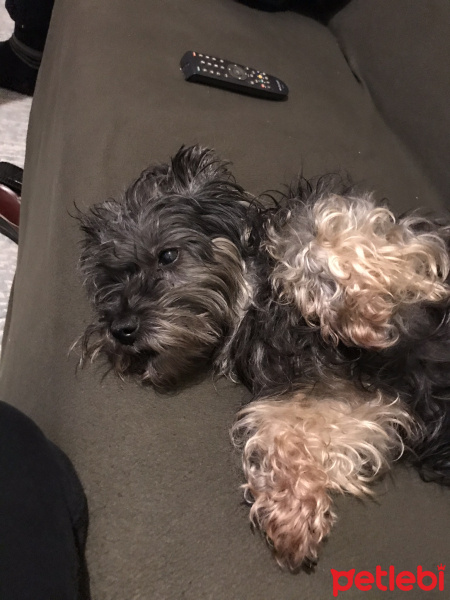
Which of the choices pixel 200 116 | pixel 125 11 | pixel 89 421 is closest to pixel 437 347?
pixel 89 421

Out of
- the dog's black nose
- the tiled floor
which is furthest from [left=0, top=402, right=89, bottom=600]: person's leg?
the tiled floor

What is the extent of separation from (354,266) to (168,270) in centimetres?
31

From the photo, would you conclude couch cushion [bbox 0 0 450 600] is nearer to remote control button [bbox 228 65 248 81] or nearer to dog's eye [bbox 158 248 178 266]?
remote control button [bbox 228 65 248 81]

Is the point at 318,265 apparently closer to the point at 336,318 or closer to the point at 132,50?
the point at 336,318

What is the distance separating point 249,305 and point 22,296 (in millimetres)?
509

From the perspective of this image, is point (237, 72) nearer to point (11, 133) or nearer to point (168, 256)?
point (168, 256)

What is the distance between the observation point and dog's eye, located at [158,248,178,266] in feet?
3.03

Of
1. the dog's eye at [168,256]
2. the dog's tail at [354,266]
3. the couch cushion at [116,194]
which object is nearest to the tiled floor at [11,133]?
the couch cushion at [116,194]

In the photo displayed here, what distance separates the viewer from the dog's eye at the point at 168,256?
92 centimetres

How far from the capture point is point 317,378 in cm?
90

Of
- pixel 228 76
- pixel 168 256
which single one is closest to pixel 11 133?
pixel 228 76

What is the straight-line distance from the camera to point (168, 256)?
92cm

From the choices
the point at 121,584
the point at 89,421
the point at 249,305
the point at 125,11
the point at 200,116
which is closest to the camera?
the point at 121,584

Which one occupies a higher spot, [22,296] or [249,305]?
[249,305]
